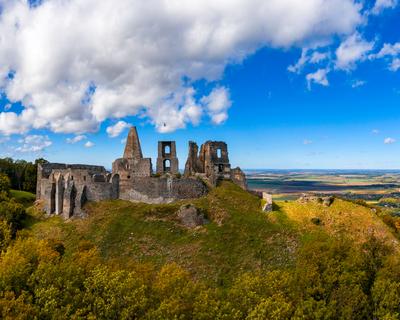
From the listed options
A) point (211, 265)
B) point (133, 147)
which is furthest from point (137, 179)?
point (211, 265)

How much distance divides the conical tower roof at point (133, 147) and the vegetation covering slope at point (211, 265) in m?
11.9

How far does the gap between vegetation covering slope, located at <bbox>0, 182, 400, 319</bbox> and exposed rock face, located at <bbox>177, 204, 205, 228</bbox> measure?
1.05m

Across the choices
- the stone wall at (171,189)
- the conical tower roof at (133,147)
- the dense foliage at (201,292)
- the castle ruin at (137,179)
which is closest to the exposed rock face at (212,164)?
the castle ruin at (137,179)

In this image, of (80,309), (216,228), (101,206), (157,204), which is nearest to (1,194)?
(101,206)

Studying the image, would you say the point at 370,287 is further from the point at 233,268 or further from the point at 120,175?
the point at 120,175

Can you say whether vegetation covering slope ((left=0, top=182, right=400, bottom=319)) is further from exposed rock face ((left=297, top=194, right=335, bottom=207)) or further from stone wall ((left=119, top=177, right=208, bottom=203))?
stone wall ((left=119, top=177, right=208, bottom=203))

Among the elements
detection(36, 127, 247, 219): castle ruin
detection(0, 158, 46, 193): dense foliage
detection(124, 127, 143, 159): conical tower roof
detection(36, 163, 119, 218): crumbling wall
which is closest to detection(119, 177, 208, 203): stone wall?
detection(36, 127, 247, 219): castle ruin

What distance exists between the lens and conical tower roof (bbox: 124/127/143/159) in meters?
68.0

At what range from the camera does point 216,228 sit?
167 ft

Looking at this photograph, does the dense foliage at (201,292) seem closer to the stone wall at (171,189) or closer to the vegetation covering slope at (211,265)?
the vegetation covering slope at (211,265)

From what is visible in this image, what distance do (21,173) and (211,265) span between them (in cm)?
6762

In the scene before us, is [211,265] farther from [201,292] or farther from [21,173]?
[21,173]

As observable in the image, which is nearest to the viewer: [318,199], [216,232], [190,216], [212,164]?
[216,232]

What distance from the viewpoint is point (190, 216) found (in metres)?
52.2
